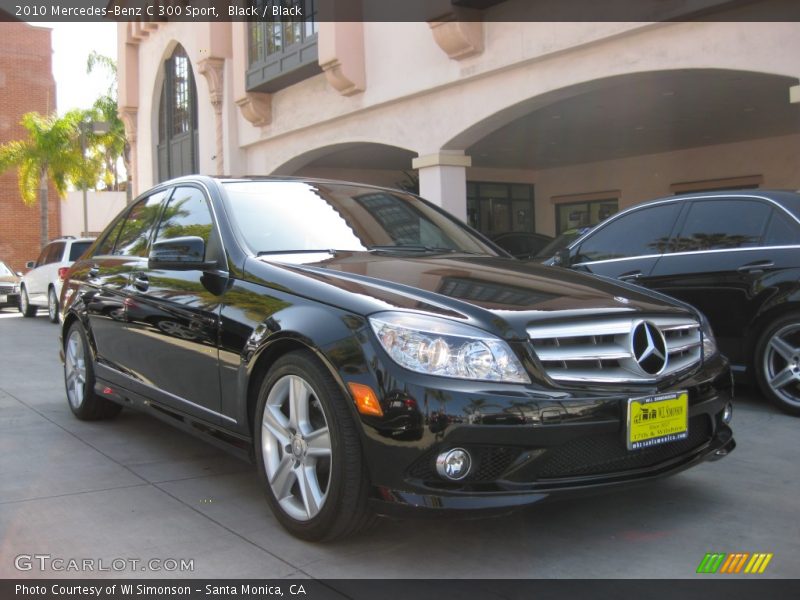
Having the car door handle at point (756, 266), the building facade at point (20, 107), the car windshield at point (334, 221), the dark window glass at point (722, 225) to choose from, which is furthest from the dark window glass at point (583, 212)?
the building facade at point (20, 107)

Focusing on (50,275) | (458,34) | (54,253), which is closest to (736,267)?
(458,34)

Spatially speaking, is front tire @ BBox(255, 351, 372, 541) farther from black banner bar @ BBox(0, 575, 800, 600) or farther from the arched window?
the arched window

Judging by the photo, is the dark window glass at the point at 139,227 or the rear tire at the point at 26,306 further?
the rear tire at the point at 26,306

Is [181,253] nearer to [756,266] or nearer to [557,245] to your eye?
[756,266]

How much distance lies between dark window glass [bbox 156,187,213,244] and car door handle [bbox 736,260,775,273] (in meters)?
3.97

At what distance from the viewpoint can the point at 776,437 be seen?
5.36m

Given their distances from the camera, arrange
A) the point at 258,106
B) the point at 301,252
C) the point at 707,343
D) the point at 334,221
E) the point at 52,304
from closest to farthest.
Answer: the point at 707,343 → the point at 301,252 → the point at 334,221 → the point at 52,304 → the point at 258,106

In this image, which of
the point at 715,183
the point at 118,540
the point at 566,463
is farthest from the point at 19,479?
the point at 715,183

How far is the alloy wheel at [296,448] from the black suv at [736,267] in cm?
396

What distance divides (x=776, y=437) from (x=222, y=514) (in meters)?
3.58

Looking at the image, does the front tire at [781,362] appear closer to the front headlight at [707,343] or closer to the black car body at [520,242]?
the front headlight at [707,343]

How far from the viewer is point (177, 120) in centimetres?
2375

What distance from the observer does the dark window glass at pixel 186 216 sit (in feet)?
14.9

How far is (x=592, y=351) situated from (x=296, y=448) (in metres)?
1.30
